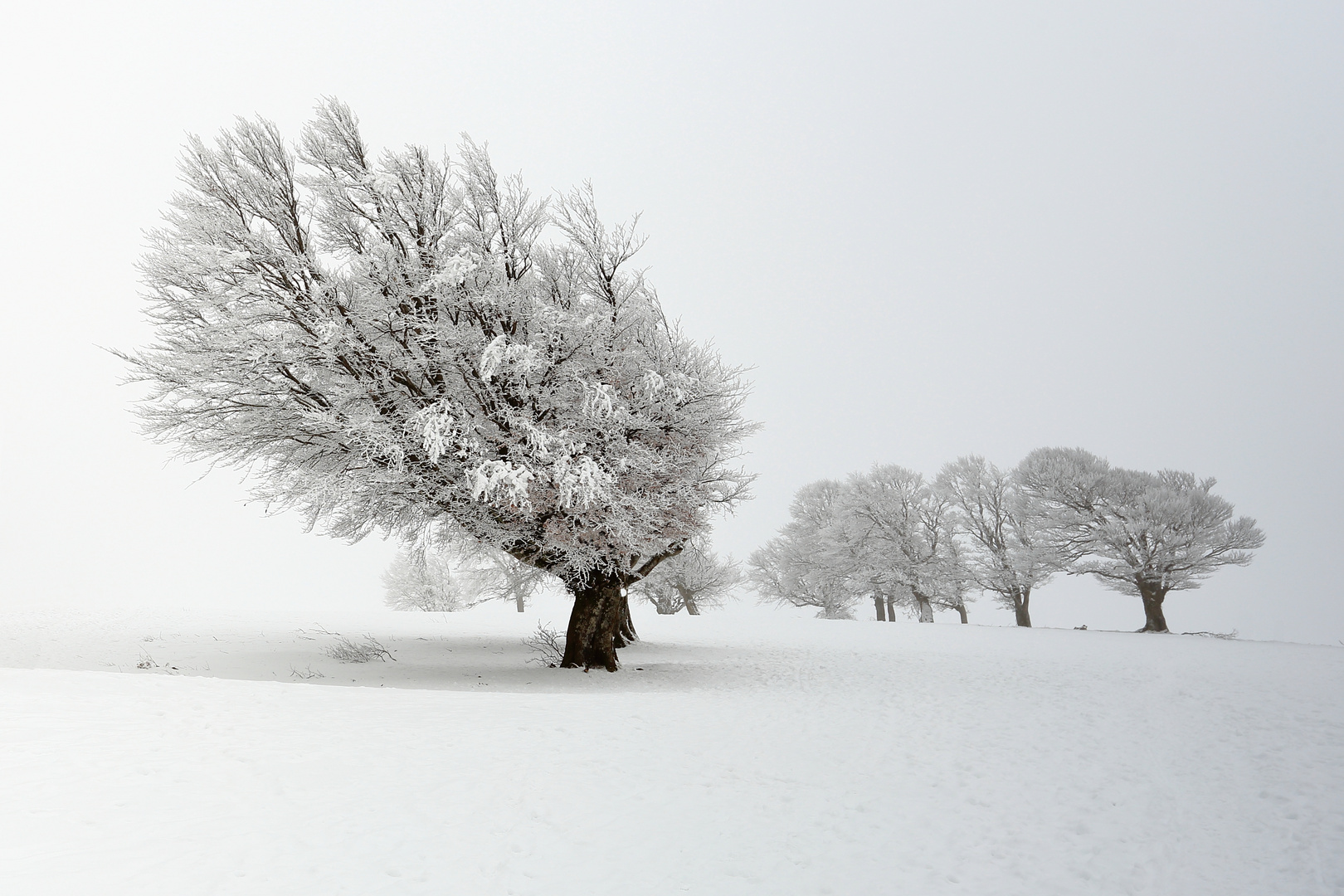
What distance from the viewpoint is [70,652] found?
589 inches

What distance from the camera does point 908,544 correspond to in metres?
35.1

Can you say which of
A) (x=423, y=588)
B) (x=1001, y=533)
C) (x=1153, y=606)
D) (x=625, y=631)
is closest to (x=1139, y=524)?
(x=1153, y=606)

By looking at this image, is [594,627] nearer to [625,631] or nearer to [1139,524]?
[625,631]

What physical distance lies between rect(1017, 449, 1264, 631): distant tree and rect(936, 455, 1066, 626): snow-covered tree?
0.87 m

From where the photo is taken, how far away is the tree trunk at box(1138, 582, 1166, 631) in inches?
1085

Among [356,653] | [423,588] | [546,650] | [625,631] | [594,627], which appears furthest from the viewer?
[423,588]

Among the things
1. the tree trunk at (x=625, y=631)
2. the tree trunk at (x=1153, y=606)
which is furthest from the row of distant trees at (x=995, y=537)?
the tree trunk at (x=625, y=631)

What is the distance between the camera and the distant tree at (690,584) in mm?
35594

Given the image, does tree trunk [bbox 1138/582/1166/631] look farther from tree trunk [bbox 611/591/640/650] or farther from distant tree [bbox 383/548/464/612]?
distant tree [bbox 383/548/464/612]

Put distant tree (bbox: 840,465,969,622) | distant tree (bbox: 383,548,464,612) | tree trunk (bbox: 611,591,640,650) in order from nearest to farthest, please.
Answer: tree trunk (bbox: 611,591,640,650) → distant tree (bbox: 840,465,969,622) → distant tree (bbox: 383,548,464,612)

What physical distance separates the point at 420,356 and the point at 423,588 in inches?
1608

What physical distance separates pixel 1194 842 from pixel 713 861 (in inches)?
172

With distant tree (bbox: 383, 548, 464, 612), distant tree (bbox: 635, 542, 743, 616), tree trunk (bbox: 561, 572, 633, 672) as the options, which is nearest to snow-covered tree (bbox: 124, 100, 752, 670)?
tree trunk (bbox: 561, 572, 633, 672)

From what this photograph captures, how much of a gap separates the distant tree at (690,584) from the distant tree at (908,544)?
8.16 metres
